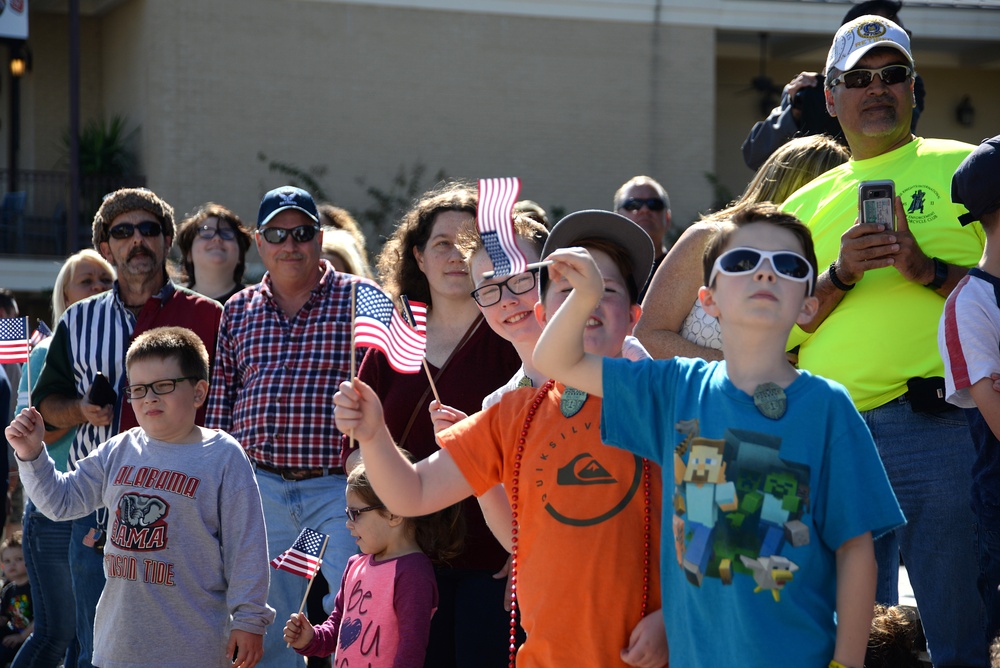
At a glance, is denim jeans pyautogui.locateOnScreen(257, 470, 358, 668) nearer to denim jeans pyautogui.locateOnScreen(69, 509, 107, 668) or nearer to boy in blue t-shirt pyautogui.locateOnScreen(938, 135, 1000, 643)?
denim jeans pyautogui.locateOnScreen(69, 509, 107, 668)

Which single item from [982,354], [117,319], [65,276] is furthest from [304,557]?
[65,276]

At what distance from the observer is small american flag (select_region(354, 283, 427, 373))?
3.51 meters

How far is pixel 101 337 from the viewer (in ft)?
18.9

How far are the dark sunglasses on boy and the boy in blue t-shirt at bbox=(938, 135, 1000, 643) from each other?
3.07 feet

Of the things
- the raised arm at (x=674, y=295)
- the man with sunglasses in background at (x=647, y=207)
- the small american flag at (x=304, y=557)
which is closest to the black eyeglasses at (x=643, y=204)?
the man with sunglasses in background at (x=647, y=207)

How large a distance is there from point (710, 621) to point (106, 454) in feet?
9.32

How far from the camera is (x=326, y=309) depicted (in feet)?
18.5

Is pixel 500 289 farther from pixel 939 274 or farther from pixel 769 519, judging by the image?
pixel 939 274

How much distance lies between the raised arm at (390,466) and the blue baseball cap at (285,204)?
2.72 metres

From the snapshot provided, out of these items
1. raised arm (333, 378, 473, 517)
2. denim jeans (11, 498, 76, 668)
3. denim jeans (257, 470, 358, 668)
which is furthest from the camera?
denim jeans (11, 498, 76, 668)

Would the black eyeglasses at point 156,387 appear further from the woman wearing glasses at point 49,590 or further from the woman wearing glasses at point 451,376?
the woman wearing glasses at point 49,590

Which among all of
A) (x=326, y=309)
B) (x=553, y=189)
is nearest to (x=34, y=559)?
(x=326, y=309)

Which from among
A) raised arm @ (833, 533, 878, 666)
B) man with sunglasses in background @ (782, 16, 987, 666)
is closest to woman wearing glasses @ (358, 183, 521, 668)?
man with sunglasses in background @ (782, 16, 987, 666)

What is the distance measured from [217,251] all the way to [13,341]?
213 centimetres
